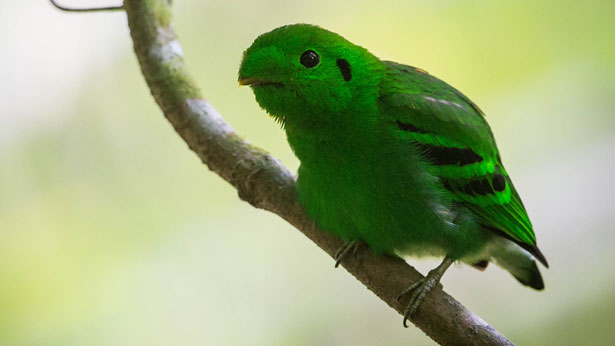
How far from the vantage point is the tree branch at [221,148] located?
300 cm

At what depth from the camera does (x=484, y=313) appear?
4.46 meters

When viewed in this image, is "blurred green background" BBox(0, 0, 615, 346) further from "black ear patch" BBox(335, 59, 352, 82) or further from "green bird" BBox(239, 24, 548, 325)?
"black ear patch" BBox(335, 59, 352, 82)

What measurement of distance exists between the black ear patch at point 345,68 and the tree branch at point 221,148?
640mm

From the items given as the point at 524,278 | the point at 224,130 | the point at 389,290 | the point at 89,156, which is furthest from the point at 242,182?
the point at 89,156

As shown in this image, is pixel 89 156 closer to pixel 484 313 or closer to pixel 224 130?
pixel 224 130

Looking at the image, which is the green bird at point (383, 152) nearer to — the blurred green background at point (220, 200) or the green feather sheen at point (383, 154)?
the green feather sheen at point (383, 154)

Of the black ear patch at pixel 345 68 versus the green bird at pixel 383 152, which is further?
the black ear patch at pixel 345 68

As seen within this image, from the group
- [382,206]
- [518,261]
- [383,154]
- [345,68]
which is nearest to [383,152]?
[383,154]

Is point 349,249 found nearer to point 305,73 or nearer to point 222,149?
point 222,149

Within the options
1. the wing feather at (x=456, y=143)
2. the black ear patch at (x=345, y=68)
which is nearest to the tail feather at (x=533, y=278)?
the wing feather at (x=456, y=143)

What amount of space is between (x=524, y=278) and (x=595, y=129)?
1723mm

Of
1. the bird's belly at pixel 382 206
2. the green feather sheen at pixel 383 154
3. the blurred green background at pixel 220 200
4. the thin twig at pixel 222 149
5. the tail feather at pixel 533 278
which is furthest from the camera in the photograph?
the blurred green background at pixel 220 200

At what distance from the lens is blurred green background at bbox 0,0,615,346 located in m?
4.52

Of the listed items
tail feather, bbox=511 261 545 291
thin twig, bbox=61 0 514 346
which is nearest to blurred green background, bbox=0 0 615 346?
tail feather, bbox=511 261 545 291
